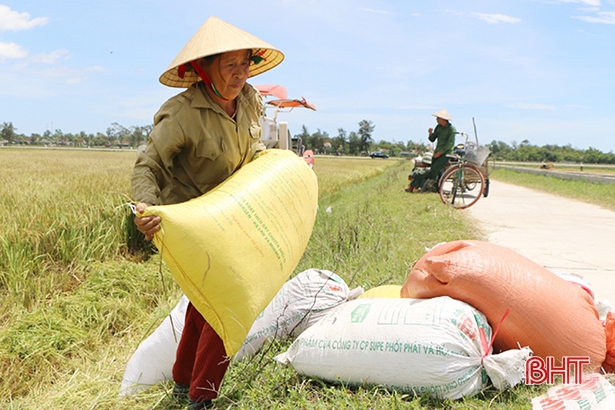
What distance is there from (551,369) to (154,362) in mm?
1732

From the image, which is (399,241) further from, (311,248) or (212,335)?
(212,335)

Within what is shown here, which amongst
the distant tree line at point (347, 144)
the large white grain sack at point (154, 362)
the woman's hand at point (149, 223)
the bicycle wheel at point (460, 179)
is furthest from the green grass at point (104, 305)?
the distant tree line at point (347, 144)

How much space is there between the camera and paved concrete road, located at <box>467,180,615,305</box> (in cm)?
395

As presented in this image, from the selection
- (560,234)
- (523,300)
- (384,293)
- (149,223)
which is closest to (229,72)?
(149,223)

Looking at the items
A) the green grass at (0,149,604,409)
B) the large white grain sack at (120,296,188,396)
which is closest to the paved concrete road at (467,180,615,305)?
the green grass at (0,149,604,409)

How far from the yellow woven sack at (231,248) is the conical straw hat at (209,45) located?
1.57 ft

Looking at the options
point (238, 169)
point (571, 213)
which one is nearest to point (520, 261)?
point (238, 169)

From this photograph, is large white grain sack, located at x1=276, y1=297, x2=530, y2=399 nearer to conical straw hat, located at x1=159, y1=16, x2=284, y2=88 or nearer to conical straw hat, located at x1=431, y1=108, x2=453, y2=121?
conical straw hat, located at x1=159, y1=16, x2=284, y2=88

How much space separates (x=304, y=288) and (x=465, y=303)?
2.55 ft

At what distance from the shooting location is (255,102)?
219cm

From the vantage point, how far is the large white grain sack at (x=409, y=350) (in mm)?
1896

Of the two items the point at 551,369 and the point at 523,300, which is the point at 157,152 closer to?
the point at 523,300

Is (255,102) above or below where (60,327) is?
above

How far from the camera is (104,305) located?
3369 millimetres
